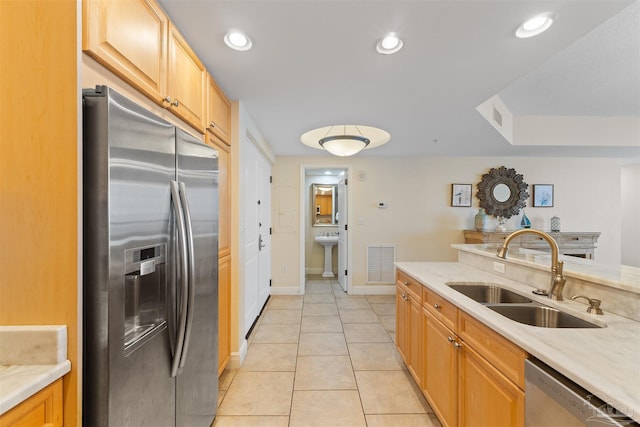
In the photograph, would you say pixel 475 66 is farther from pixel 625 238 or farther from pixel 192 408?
pixel 625 238

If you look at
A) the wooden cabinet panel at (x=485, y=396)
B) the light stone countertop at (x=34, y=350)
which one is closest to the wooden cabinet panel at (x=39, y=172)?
the light stone countertop at (x=34, y=350)

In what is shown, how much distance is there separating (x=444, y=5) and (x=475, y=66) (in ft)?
2.29

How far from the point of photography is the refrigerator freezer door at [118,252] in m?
0.84

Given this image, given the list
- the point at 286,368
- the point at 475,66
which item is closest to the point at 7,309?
the point at 286,368

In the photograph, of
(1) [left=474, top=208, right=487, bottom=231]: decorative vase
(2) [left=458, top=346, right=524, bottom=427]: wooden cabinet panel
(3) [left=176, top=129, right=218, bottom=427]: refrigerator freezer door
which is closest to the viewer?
(2) [left=458, top=346, right=524, bottom=427]: wooden cabinet panel

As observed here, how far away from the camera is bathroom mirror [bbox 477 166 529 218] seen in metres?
4.36

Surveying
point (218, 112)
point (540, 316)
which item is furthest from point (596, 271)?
point (218, 112)

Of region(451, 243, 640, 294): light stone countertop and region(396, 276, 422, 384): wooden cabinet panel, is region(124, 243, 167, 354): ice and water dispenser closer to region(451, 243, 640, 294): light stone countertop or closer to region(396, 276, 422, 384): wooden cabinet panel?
region(396, 276, 422, 384): wooden cabinet panel

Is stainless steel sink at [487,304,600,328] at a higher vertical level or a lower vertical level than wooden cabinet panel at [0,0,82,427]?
lower

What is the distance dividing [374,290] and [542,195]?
10.5 ft

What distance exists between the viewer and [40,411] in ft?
2.41

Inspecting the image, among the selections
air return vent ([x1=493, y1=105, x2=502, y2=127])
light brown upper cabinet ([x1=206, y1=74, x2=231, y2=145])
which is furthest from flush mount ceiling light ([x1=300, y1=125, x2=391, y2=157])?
air return vent ([x1=493, y1=105, x2=502, y2=127])

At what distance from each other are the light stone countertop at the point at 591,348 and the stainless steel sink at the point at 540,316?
4 cm

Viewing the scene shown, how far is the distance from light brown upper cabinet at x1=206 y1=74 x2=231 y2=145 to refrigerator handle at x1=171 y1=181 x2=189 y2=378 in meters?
0.90
